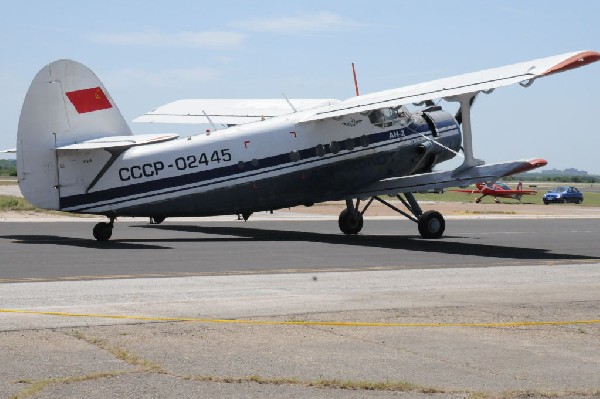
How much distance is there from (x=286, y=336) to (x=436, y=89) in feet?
52.7

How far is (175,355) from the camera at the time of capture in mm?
10219

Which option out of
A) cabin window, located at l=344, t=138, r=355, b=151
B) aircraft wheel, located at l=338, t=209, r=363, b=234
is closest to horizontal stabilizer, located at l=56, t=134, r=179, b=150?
cabin window, located at l=344, t=138, r=355, b=151

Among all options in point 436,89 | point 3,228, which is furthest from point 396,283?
point 3,228

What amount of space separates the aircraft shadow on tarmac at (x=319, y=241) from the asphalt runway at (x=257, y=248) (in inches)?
1.0

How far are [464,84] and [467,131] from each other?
1579mm

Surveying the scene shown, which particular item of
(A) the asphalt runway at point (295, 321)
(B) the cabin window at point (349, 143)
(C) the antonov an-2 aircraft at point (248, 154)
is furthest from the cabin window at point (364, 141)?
(A) the asphalt runway at point (295, 321)

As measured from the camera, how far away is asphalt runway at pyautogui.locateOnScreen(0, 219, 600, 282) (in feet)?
64.9

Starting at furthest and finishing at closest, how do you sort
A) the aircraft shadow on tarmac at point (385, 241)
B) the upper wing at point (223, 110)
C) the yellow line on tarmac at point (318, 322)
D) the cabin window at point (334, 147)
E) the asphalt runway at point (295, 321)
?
the upper wing at point (223, 110) → the cabin window at point (334, 147) → the aircraft shadow on tarmac at point (385, 241) → the yellow line on tarmac at point (318, 322) → the asphalt runway at point (295, 321)

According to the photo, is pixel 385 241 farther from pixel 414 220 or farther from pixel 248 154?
pixel 248 154

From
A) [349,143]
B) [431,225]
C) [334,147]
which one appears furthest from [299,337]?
[431,225]

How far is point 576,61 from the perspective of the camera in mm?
22734

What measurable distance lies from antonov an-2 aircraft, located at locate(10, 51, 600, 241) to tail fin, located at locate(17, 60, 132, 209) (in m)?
0.03

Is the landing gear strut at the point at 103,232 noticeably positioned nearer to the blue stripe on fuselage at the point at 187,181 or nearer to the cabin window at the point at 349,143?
the blue stripe on fuselage at the point at 187,181

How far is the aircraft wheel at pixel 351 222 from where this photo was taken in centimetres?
3134
